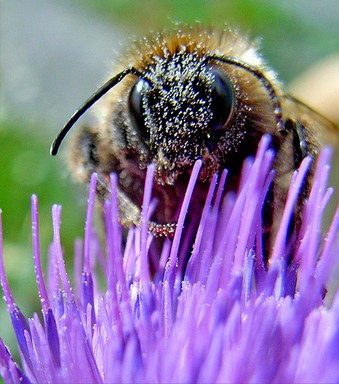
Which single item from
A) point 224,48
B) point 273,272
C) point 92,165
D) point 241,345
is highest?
point 224,48

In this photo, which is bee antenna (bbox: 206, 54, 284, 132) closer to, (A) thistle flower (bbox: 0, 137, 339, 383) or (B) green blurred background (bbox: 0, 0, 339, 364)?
(A) thistle flower (bbox: 0, 137, 339, 383)

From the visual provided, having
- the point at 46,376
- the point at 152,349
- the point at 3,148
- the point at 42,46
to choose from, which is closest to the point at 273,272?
the point at 152,349

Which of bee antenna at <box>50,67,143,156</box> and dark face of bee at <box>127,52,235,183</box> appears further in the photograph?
bee antenna at <box>50,67,143,156</box>

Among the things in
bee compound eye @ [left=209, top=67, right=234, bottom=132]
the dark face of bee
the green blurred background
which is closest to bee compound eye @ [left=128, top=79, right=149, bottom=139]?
the dark face of bee

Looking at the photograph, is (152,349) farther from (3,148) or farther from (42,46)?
(42,46)

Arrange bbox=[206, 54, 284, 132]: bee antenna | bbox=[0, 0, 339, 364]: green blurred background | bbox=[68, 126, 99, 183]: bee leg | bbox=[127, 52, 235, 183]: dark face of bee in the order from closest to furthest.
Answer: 1. bbox=[127, 52, 235, 183]: dark face of bee
2. bbox=[206, 54, 284, 132]: bee antenna
3. bbox=[68, 126, 99, 183]: bee leg
4. bbox=[0, 0, 339, 364]: green blurred background

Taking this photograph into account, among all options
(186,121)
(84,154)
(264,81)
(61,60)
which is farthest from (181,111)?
(61,60)
